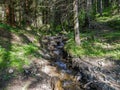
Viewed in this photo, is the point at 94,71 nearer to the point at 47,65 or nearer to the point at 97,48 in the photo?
the point at 47,65

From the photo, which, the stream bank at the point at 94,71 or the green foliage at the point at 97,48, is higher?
the green foliage at the point at 97,48

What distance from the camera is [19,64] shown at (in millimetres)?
12180

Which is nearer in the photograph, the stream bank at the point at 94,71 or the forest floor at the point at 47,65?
the forest floor at the point at 47,65

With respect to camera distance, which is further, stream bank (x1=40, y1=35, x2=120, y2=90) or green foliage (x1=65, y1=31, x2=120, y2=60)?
green foliage (x1=65, y1=31, x2=120, y2=60)

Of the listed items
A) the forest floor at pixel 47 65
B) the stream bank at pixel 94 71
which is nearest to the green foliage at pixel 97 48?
the forest floor at pixel 47 65

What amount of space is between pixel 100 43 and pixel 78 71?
5.28 metres

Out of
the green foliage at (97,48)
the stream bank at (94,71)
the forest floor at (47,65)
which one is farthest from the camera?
the green foliage at (97,48)

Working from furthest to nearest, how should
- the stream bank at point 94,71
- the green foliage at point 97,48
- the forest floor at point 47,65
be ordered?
1. the green foliage at point 97,48
2. the stream bank at point 94,71
3. the forest floor at point 47,65

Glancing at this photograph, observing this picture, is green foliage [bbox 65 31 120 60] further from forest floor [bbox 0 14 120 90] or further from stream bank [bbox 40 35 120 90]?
stream bank [bbox 40 35 120 90]

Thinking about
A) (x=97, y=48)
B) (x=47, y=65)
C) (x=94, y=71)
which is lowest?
(x=94, y=71)

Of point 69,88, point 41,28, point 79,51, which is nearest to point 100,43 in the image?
point 79,51

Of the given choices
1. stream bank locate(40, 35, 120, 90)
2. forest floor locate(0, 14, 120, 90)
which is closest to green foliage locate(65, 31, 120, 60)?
forest floor locate(0, 14, 120, 90)

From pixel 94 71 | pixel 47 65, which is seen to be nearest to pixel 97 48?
pixel 94 71

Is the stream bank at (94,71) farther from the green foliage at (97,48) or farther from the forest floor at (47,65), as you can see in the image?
the green foliage at (97,48)
